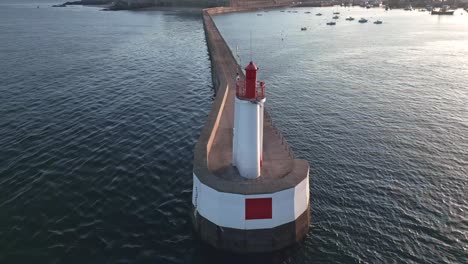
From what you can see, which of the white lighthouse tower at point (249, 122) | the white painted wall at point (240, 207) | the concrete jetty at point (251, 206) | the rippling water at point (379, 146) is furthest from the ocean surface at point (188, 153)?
the white lighthouse tower at point (249, 122)

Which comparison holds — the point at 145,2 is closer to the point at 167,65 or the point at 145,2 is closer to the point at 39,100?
the point at 167,65

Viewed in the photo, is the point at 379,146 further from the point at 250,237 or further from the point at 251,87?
the point at 251,87

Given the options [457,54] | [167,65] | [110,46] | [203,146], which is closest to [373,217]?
[203,146]

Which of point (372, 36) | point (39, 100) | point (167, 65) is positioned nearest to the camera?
point (39, 100)

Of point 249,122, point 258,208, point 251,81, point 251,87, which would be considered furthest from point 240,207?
point 251,81

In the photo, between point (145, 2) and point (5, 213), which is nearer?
point (5, 213)

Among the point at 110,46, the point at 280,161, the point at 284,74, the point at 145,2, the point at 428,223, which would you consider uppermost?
the point at 145,2

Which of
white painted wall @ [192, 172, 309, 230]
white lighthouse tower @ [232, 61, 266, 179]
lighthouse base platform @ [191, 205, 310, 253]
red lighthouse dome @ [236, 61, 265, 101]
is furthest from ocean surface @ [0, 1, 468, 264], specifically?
red lighthouse dome @ [236, 61, 265, 101]

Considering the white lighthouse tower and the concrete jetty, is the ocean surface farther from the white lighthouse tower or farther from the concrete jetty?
the white lighthouse tower
